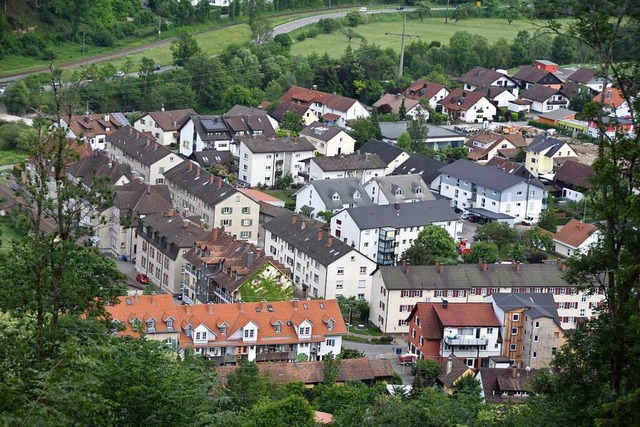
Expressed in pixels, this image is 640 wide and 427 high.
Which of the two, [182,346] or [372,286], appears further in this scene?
[372,286]

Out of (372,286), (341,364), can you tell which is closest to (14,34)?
(372,286)

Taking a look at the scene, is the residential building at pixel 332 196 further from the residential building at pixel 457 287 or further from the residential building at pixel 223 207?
the residential building at pixel 457 287

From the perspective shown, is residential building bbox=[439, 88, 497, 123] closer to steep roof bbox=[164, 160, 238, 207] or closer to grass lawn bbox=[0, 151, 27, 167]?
steep roof bbox=[164, 160, 238, 207]

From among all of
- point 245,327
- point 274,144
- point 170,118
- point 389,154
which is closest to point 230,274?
point 245,327

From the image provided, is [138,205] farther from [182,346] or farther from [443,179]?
[443,179]

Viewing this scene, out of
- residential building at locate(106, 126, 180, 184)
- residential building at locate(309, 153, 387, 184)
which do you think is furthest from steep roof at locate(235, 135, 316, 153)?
residential building at locate(106, 126, 180, 184)

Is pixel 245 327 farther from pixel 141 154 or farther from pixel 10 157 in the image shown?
pixel 10 157
